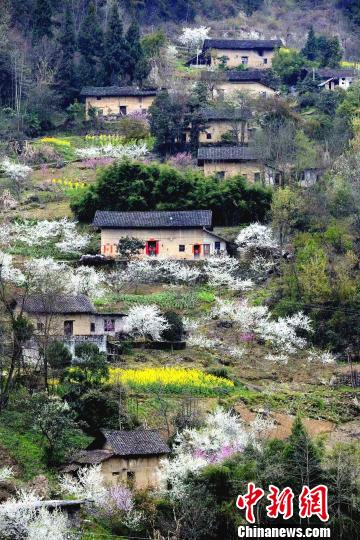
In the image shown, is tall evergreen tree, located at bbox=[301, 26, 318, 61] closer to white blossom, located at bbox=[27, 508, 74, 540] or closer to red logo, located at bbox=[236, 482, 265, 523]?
red logo, located at bbox=[236, 482, 265, 523]

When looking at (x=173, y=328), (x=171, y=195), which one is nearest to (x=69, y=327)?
(x=173, y=328)

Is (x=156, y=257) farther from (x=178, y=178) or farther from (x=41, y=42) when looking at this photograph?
(x=41, y=42)

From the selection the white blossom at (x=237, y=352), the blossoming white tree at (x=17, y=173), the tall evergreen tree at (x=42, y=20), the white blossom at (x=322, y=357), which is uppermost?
the tall evergreen tree at (x=42, y=20)

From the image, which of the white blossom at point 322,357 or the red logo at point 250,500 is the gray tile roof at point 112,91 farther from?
the red logo at point 250,500

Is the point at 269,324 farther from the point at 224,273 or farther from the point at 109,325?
the point at 224,273

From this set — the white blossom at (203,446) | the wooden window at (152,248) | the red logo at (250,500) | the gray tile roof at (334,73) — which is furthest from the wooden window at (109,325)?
the gray tile roof at (334,73)

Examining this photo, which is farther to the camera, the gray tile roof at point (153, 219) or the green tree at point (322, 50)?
the green tree at point (322, 50)

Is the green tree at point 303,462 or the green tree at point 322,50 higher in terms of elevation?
the green tree at point 322,50
